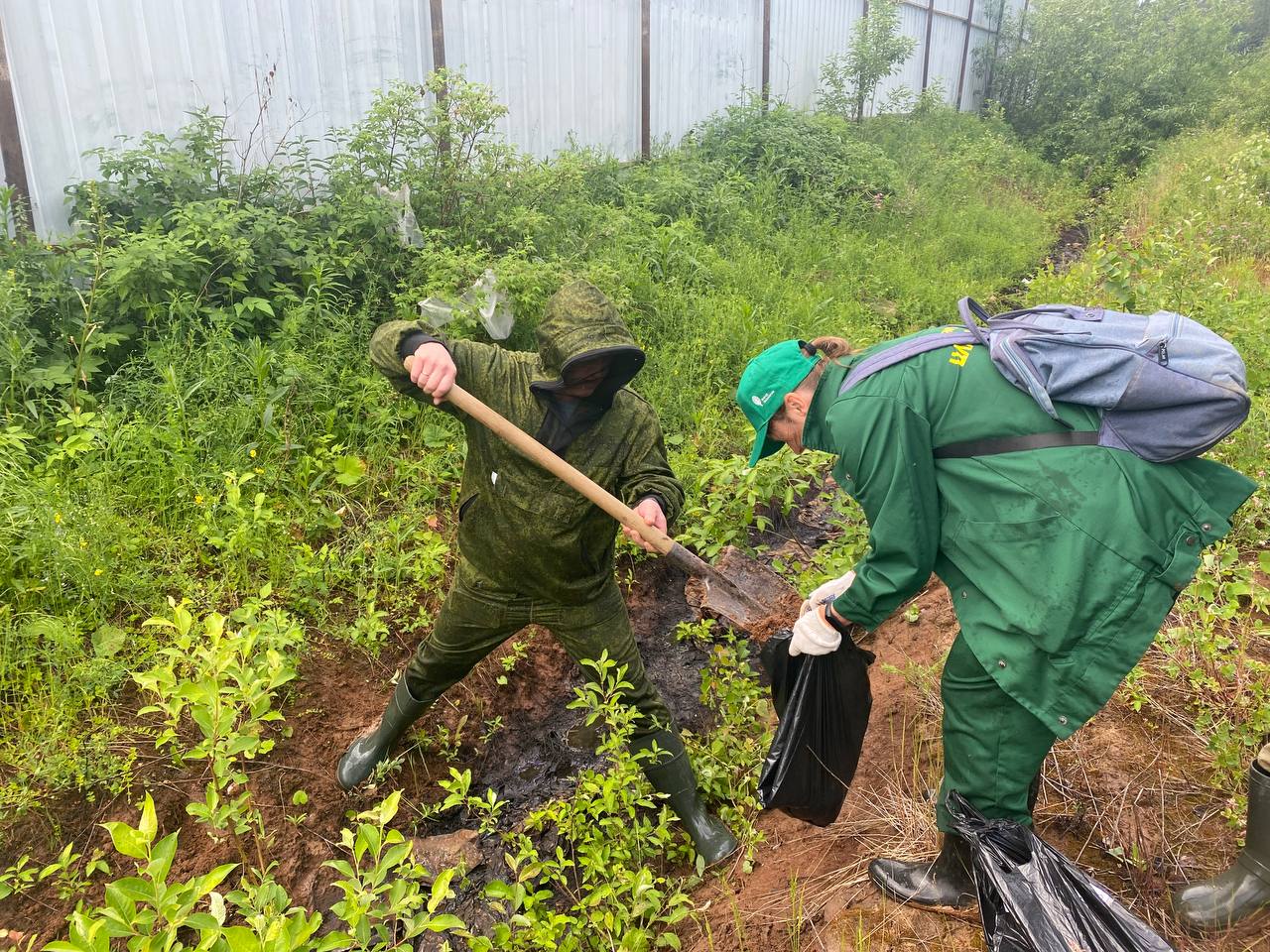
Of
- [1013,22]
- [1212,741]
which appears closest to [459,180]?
[1212,741]

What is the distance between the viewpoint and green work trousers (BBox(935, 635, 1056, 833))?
193 centimetres

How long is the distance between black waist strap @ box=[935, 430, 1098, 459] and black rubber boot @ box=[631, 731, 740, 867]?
1.36 m

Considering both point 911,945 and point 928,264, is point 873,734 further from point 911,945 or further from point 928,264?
point 928,264

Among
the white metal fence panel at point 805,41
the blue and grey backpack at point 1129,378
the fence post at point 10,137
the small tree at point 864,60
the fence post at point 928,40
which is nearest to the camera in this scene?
the blue and grey backpack at point 1129,378

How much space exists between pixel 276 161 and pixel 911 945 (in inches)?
197

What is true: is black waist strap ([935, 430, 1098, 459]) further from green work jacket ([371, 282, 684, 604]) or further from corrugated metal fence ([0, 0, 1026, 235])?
corrugated metal fence ([0, 0, 1026, 235])

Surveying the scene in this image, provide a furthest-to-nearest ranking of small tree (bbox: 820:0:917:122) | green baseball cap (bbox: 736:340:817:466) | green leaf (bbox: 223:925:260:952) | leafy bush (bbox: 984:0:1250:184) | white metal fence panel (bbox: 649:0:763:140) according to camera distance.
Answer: leafy bush (bbox: 984:0:1250:184)
small tree (bbox: 820:0:917:122)
white metal fence panel (bbox: 649:0:763:140)
green baseball cap (bbox: 736:340:817:466)
green leaf (bbox: 223:925:260:952)

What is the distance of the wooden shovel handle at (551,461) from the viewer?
2.28 meters

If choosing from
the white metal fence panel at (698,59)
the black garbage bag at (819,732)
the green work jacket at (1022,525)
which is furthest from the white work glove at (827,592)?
the white metal fence panel at (698,59)

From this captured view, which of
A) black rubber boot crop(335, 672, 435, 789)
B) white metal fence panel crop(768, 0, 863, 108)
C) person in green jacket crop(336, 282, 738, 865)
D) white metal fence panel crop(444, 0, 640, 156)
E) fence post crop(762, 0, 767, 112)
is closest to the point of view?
person in green jacket crop(336, 282, 738, 865)

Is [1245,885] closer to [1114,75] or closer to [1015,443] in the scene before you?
[1015,443]

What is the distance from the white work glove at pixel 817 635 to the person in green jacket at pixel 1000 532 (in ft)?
0.07

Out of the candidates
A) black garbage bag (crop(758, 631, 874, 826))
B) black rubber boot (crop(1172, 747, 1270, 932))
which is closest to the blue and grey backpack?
black garbage bag (crop(758, 631, 874, 826))

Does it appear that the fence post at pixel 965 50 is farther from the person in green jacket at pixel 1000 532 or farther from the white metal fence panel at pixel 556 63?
the person in green jacket at pixel 1000 532
